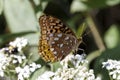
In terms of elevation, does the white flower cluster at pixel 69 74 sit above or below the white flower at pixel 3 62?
below

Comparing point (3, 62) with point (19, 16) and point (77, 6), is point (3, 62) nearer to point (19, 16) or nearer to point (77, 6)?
point (19, 16)

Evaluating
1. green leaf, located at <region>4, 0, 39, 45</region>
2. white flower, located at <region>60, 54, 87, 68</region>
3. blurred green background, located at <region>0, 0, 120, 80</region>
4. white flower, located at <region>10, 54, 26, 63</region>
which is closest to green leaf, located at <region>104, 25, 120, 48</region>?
blurred green background, located at <region>0, 0, 120, 80</region>

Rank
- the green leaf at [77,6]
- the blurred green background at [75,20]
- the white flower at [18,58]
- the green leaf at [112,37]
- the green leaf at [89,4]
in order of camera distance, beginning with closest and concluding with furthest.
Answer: the white flower at [18,58], the blurred green background at [75,20], the green leaf at [89,4], the green leaf at [77,6], the green leaf at [112,37]

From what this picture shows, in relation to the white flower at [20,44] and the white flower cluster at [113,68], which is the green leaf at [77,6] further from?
the white flower cluster at [113,68]

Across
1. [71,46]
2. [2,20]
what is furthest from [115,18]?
[71,46]

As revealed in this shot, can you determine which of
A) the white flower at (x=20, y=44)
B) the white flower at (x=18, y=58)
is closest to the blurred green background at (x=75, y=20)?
the white flower at (x=20, y=44)

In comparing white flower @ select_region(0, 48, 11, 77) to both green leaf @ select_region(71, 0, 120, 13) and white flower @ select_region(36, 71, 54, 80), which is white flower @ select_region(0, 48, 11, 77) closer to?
white flower @ select_region(36, 71, 54, 80)
